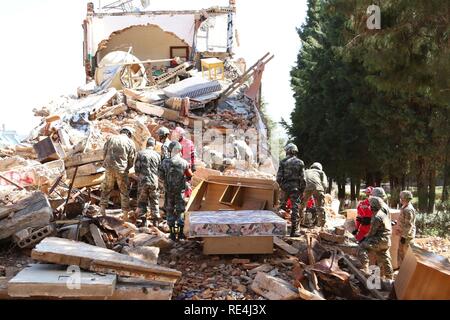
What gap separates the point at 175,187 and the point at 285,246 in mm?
2000

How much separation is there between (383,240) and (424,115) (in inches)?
506

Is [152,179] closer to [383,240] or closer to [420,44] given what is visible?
[383,240]

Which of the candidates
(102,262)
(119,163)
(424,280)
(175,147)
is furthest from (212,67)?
(424,280)

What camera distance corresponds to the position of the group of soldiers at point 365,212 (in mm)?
7336

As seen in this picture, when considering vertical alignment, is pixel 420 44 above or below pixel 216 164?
above

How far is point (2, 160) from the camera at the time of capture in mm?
12344

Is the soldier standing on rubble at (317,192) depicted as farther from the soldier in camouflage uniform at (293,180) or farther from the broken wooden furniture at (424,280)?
the broken wooden furniture at (424,280)

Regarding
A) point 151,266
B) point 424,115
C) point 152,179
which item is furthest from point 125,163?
point 424,115

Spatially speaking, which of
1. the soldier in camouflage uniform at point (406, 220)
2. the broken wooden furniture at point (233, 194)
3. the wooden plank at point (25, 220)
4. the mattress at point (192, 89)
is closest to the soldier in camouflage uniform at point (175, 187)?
the broken wooden furniture at point (233, 194)

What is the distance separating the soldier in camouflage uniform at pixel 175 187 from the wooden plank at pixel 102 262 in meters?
2.07

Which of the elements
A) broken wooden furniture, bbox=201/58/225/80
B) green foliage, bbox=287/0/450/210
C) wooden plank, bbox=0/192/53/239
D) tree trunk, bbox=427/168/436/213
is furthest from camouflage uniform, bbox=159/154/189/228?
broken wooden furniture, bbox=201/58/225/80

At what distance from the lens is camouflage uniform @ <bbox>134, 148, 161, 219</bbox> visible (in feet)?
29.3

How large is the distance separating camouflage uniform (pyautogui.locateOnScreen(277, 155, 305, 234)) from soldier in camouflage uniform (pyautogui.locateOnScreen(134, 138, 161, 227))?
2.21 metres

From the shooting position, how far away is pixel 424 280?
5.74m
